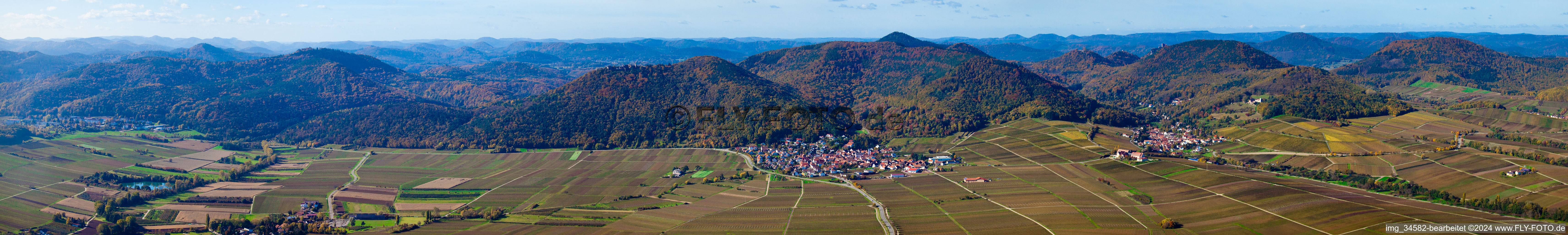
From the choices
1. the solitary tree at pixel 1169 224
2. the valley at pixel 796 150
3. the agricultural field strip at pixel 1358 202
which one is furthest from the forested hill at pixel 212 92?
the agricultural field strip at pixel 1358 202

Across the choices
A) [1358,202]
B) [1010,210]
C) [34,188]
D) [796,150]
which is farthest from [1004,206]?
[34,188]

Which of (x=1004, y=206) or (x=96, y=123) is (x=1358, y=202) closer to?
(x=1004, y=206)

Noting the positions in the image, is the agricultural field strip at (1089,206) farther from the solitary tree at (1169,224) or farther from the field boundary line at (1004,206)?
the solitary tree at (1169,224)

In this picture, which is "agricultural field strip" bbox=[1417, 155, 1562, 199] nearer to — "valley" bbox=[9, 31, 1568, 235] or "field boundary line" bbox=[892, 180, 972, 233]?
"valley" bbox=[9, 31, 1568, 235]

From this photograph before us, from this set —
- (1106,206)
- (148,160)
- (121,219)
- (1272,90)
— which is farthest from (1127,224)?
(148,160)

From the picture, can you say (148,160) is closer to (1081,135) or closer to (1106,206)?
(1106,206)

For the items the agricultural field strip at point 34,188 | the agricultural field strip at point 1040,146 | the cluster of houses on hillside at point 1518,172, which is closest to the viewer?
the cluster of houses on hillside at point 1518,172

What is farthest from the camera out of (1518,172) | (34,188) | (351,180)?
(351,180)
